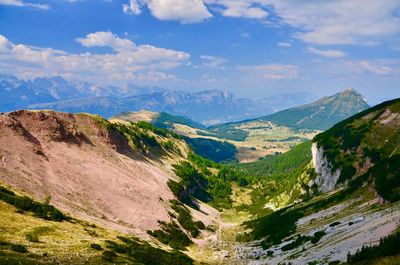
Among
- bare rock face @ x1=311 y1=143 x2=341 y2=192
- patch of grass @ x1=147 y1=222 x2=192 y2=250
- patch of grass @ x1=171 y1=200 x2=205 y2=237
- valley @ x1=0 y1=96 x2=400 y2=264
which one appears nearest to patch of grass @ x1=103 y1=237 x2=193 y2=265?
valley @ x1=0 y1=96 x2=400 y2=264

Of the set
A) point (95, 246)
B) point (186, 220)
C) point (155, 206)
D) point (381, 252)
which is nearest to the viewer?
point (381, 252)

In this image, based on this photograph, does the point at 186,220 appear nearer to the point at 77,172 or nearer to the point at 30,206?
the point at 77,172

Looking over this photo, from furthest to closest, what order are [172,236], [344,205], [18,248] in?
[172,236], [344,205], [18,248]

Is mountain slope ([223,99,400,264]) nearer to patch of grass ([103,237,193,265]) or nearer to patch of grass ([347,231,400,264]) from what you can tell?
patch of grass ([347,231,400,264])

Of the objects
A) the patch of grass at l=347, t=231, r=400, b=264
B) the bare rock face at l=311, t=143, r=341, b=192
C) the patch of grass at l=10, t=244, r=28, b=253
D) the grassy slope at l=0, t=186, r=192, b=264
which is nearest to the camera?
the patch of grass at l=347, t=231, r=400, b=264

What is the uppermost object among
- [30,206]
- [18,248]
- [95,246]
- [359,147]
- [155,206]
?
[359,147]

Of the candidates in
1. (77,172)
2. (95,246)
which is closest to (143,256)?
(95,246)

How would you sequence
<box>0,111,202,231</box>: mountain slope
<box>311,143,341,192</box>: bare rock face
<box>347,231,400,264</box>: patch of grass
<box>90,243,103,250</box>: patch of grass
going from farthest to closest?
<box>311,143,341,192</box>: bare rock face < <box>0,111,202,231</box>: mountain slope < <box>90,243,103,250</box>: patch of grass < <box>347,231,400,264</box>: patch of grass

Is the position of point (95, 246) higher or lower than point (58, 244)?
lower

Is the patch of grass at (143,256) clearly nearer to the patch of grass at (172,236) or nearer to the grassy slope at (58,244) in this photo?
the grassy slope at (58,244)
